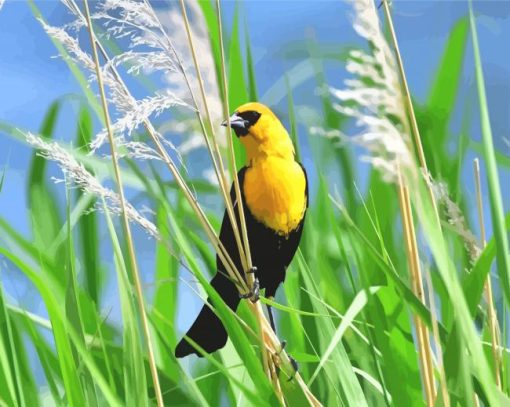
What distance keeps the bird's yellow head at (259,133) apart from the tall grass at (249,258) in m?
0.03

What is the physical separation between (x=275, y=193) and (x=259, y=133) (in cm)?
8

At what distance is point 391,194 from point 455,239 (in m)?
0.11

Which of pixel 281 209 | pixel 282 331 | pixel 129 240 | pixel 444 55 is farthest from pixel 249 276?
pixel 444 55

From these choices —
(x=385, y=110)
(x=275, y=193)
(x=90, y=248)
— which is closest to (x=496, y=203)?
(x=385, y=110)

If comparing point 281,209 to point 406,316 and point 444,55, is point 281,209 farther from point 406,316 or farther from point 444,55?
point 444,55

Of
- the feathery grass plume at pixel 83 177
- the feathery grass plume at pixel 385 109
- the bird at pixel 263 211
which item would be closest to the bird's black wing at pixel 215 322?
the bird at pixel 263 211

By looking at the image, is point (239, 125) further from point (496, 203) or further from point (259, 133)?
point (496, 203)

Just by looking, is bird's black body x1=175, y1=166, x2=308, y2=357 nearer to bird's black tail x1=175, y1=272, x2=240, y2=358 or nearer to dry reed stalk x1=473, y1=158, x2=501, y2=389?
bird's black tail x1=175, y1=272, x2=240, y2=358

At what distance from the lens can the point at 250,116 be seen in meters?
0.90

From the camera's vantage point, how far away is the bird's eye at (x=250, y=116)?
90cm

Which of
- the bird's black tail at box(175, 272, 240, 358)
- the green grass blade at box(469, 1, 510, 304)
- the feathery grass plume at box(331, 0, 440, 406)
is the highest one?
the feathery grass plume at box(331, 0, 440, 406)

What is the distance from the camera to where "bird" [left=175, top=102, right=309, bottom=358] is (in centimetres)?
87

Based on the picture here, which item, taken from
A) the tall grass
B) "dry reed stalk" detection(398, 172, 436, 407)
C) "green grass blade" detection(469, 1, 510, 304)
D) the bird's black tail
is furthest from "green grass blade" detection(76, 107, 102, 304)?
"green grass blade" detection(469, 1, 510, 304)

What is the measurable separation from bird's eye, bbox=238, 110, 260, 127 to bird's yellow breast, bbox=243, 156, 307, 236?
1.9 inches
